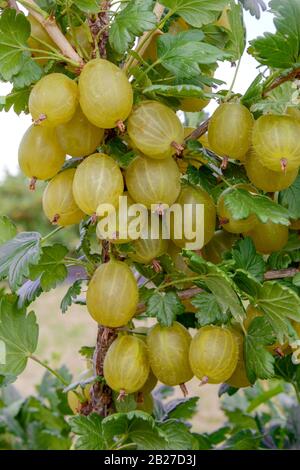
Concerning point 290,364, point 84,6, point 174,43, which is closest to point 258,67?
point 174,43

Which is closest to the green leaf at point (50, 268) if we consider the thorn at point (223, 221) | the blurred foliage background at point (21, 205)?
the thorn at point (223, 221)

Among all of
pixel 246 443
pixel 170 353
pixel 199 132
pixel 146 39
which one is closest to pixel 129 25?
pixel 146 39

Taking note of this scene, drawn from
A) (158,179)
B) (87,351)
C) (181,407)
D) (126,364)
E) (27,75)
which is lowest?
(181,407)

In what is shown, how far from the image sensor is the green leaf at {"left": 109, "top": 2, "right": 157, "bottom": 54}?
0.72 metres

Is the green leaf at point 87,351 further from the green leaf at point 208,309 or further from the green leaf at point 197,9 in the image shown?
the green leaf at point 197,9

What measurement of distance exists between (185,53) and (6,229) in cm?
37

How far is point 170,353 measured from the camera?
77 centimetres

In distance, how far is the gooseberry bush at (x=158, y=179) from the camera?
716mm

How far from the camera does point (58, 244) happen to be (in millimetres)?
830

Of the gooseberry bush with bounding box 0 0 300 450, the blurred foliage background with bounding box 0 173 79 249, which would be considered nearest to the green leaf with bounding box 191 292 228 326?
the gooseberry bush with bounding box 0 0 300 450

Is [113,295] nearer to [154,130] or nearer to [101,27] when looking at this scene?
[154,130]

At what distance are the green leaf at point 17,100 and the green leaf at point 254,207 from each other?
284 millimetres
